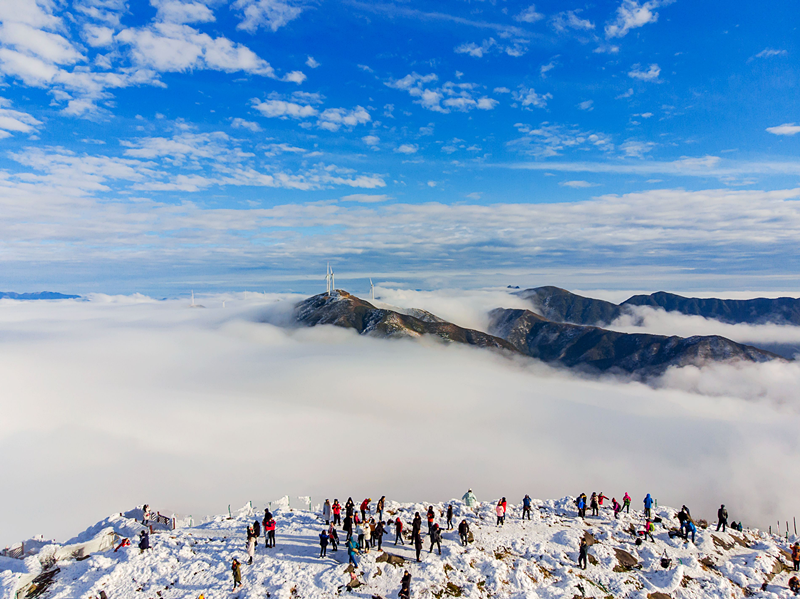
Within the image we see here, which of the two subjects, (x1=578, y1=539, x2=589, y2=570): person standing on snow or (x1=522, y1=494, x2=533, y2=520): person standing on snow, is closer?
(x1=578, y1=539, x2=589, y2=570): person standing on snow

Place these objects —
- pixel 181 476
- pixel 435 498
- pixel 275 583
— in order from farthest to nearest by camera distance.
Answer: pixel 181 476
pixel 435 498
pixel 275 583

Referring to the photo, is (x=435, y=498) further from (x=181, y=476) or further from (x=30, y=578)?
(x=30, y=578)

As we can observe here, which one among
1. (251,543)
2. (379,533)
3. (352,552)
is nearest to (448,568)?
(379,533)

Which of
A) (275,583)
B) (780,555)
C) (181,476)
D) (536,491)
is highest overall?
(275,583)


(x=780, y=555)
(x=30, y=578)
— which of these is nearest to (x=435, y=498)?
(x=780, y=555)

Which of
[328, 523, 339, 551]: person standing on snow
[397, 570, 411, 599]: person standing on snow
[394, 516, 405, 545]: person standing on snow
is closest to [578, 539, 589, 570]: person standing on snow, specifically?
[394, 516, 405, 545]: person standing on snow

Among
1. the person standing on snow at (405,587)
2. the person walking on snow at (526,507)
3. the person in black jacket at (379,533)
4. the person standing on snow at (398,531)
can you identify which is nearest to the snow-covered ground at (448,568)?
the person standing on snow at (398,531)

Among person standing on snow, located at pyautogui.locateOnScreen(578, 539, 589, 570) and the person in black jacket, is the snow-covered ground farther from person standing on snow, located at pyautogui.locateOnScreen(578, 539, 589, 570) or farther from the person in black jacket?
the person in black jacket

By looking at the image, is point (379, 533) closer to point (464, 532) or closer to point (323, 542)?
point (323, 542)
